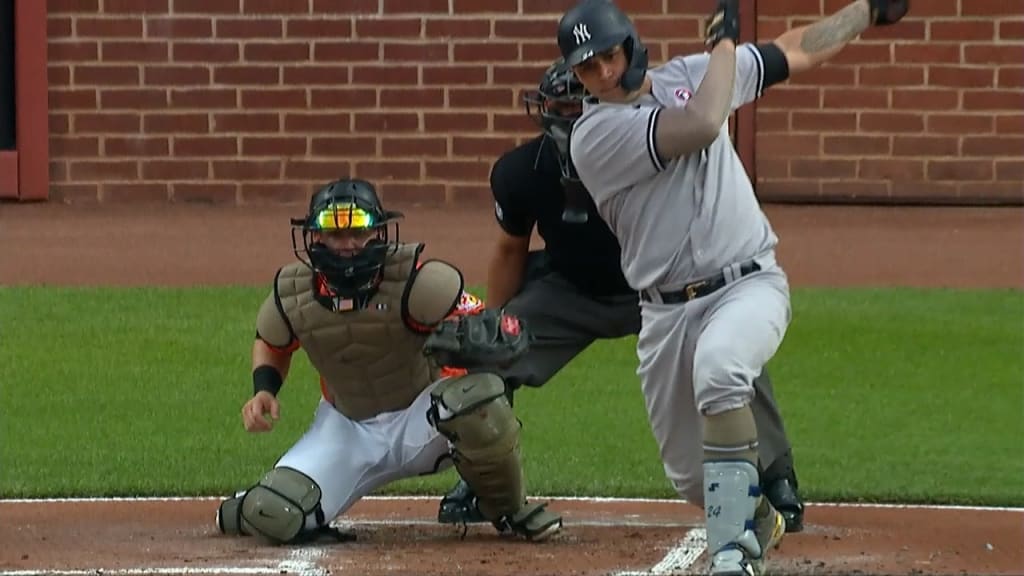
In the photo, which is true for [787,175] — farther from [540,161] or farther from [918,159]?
[540,161]

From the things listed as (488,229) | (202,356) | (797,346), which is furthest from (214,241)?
(797,346)

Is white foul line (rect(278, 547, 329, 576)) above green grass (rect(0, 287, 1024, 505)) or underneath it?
above

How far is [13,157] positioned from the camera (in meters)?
17.0

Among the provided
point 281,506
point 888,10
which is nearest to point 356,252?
point 281,506

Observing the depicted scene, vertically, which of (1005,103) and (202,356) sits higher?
(1005,103)

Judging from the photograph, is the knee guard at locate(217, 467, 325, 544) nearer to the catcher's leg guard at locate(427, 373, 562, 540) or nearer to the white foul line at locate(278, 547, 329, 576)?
the white foul line at locate(278, 547, 329, 576)

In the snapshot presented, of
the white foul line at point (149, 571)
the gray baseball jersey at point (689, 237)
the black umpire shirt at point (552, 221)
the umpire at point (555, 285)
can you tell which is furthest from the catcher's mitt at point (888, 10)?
the white foul line at point (149, 571)

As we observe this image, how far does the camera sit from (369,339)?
6879 mm

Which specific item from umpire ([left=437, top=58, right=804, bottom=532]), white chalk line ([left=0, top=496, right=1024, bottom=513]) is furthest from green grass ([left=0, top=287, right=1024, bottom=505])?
umpire ([left=437, top=58, right=804, bottom=532])

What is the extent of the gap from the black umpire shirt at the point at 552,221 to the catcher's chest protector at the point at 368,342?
0.63 meters

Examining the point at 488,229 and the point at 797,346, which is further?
the point at 488,229

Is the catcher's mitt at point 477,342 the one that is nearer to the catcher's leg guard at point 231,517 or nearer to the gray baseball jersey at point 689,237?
the gray baseball jersey at point 689,237

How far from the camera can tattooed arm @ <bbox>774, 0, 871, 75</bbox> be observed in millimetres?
6422

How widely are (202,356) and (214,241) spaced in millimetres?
4304
